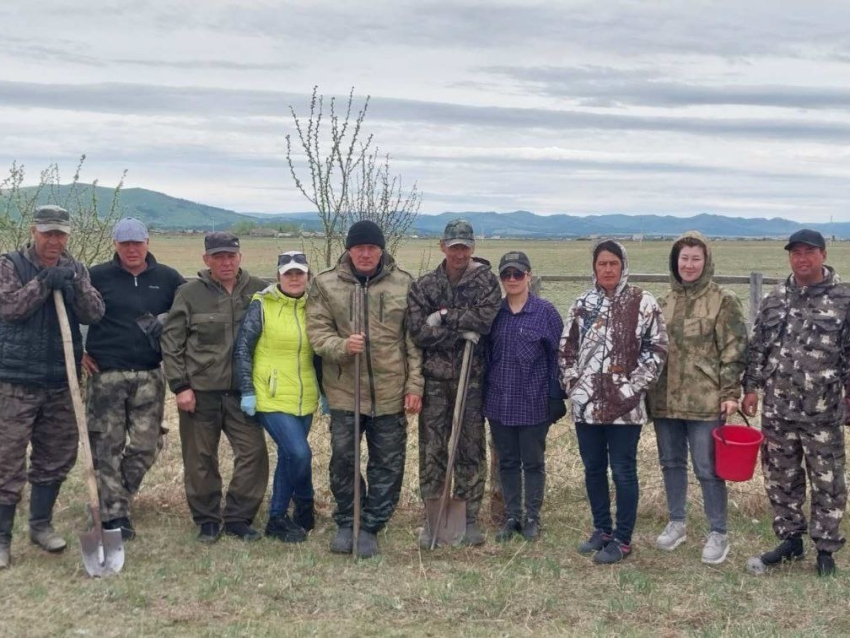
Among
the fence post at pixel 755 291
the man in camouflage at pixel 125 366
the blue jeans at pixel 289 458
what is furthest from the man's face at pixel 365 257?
the fence post at pixel 755 291

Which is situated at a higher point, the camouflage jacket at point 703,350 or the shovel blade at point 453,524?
the camouflage jacket at point 703,350

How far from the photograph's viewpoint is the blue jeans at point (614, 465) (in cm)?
560

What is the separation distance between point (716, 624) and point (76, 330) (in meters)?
3.96

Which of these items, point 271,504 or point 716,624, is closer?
point 716,624

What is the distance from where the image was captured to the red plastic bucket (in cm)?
544

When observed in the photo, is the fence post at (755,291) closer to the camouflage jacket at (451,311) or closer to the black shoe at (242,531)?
the camouflage jacket at (451,311)

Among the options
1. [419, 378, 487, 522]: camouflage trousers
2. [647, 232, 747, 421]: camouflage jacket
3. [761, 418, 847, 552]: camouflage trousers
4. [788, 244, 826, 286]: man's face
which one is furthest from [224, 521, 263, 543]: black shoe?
[788, 244, 826, 286]: man's face

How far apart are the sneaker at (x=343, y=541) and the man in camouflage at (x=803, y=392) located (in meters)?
2.35

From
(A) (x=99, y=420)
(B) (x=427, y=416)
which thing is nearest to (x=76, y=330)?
(A) (x=99, y=420)

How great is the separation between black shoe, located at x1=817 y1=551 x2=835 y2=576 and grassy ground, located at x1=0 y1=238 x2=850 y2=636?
57mm

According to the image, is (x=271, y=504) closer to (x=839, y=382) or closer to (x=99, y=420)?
(x=99, y=420)

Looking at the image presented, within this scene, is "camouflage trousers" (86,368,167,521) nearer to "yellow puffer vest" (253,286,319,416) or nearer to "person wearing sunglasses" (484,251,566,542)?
"yellow puffer vest" (253,286,319,416)

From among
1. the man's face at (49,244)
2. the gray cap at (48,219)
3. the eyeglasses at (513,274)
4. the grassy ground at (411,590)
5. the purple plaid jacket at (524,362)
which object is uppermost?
the gray cap at (48,219)

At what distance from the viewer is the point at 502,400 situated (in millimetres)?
5887
